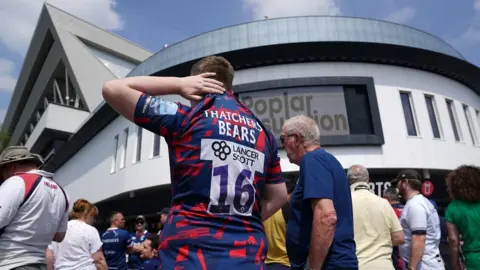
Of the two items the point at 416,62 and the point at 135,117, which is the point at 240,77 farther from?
the point at 135,117

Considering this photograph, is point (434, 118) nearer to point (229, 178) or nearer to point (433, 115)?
point (433, 115)

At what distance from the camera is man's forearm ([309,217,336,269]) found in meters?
2.37

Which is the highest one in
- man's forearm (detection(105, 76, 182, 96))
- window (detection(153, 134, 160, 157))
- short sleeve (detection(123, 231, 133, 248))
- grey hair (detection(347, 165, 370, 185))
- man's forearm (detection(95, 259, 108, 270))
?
window (detection(153, 134, 160, 157))

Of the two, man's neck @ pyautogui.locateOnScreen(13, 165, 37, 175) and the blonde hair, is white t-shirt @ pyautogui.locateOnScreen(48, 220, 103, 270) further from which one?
man's neck @ pyautogui.locateOnScreen(13, 165, 37, 175)

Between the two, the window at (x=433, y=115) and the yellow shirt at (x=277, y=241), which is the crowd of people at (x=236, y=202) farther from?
the window at (x=433, y=115)

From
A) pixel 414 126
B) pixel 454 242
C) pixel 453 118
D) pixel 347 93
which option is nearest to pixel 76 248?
pixel 454 242

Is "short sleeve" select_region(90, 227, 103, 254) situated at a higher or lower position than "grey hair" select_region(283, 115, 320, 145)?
lower

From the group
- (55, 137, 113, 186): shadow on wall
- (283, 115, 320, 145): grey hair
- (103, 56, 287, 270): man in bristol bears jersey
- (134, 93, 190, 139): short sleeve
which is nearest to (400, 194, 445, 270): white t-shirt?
(283, 115, 320, 145): grey hair

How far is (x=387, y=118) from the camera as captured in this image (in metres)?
15.7

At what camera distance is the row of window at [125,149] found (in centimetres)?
1767

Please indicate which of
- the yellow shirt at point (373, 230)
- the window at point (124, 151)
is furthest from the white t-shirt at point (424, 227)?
the window at point (124, 151)

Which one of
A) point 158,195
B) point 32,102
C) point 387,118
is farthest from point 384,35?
point 32,102

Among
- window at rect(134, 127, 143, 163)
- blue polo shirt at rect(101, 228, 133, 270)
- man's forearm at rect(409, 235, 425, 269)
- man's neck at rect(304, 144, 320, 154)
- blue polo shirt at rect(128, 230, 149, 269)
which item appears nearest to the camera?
man's neck at rect(304, 144, 320, 154)

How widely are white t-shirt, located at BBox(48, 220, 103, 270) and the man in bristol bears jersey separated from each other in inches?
140
